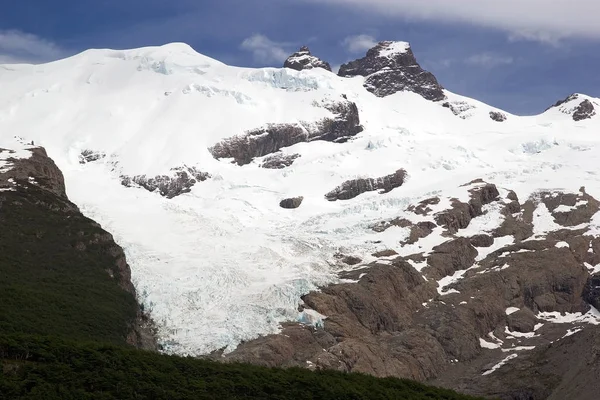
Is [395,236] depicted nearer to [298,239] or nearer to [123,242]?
[298,239]

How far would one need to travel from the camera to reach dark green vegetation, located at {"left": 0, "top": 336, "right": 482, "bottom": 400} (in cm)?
7494

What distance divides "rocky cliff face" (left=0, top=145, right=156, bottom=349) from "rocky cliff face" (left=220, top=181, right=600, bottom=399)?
17887mm

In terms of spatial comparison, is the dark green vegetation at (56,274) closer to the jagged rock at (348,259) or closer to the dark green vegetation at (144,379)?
the dark green vegetation at (144,379)

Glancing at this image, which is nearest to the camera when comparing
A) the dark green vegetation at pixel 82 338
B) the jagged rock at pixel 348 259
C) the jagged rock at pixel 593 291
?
the dark green vegetation at pixel 82 338

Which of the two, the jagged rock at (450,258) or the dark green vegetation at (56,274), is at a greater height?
the dark green vegetation at (56,274)

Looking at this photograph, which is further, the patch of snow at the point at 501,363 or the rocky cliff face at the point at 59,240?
the patch of snow at the point at 501,363

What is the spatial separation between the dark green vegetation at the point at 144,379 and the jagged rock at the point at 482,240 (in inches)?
4024

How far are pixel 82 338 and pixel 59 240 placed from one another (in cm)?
3632

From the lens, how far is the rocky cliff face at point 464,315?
142 metres

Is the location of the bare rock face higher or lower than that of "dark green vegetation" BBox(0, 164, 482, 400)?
higher

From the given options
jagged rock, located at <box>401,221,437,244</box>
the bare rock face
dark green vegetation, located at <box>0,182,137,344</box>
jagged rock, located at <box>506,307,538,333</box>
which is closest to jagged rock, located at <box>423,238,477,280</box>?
jagged rock, located at <box>401,221,437,244</box>

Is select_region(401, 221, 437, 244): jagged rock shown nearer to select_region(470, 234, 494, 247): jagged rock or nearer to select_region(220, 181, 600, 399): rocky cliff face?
select_region(220, 181, 600, 399): rocky cliff face

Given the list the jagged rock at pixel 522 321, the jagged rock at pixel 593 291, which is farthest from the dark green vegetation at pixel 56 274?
the jagged rock at pixel 593 291

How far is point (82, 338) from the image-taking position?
111562 mm
